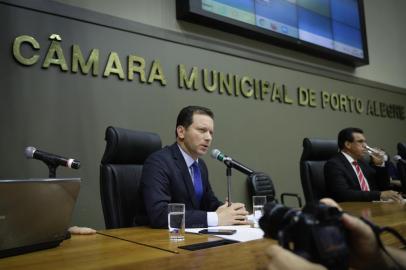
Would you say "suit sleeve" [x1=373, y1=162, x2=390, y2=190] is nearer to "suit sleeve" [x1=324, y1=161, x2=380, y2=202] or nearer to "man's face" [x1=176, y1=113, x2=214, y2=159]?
"suit sleeve" [x1=324, y1=161, x2=380, y2=202]

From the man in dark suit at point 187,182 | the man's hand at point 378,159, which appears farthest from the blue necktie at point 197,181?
the man's hand at point 378,159

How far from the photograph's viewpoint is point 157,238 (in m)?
1.37

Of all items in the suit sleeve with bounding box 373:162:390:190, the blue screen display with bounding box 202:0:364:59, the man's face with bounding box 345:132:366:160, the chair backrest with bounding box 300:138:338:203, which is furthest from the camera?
the blue screen display with bounding box 202:0:364:59

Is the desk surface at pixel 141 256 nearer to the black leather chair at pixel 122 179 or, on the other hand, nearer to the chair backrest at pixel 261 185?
the black leather chair at pixel 122 179

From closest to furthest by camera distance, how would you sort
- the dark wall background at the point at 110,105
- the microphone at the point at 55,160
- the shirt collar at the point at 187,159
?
the microphone at the point at 55,160
the shirt collar at the point at 187,159
the dark wall background at the point at 110,105

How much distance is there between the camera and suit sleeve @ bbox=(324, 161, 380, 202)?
9.28 ft

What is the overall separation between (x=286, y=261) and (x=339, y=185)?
2.53m

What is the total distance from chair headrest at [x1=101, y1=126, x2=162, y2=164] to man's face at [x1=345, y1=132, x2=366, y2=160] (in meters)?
1.88

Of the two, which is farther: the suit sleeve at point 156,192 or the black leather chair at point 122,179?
the black leather chair at point 122,179

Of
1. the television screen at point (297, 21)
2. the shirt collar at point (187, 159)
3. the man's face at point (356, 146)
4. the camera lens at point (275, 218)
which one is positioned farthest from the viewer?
the television screen at point (297, 21)

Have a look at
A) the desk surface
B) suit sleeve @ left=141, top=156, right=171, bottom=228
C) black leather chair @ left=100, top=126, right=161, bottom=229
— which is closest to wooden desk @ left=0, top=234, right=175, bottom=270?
the desk surface

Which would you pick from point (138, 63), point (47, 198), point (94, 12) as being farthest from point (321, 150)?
point (47, 198)

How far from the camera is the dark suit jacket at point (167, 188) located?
1689mm

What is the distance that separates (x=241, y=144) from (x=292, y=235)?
9.78ft
